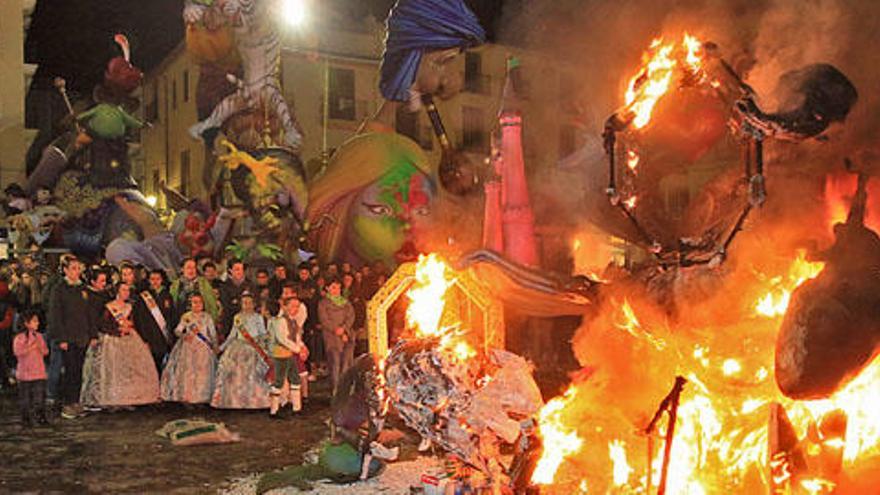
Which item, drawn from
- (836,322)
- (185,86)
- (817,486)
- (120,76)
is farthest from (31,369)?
(185,86)

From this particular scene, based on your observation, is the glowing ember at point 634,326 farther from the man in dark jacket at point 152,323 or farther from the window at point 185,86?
the window at point 185,86

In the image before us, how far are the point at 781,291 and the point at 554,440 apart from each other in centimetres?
191

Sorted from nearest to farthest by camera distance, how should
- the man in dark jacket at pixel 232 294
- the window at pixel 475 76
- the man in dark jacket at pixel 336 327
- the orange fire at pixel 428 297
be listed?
1. the orange fire at pixel 428 297
2. the man in dark jacket at pixel 336 327
3. the man in dark jacket at pixel 232 294
4. the window at pixel 475 76

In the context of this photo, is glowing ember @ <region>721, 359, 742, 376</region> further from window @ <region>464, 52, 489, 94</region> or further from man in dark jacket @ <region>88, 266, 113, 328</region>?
window @ <region>464, 52, 489, 94</region>

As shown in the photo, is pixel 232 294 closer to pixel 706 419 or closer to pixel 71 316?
pixel 71 316

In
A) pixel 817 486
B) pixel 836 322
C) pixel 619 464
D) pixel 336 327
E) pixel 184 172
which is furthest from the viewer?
pixel 184 172

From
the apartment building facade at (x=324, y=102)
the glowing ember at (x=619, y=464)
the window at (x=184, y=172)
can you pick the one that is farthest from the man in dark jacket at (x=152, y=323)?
the window at (x=184, y=172)

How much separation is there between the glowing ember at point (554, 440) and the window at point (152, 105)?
3352 centimetres

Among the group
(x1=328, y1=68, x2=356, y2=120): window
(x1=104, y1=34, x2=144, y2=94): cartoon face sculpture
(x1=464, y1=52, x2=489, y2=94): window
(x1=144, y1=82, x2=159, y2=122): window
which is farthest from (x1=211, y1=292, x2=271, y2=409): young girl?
(x1=144, y1=82, x2=159, y2=122): window

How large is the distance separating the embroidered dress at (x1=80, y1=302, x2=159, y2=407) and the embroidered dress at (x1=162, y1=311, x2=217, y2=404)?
50 cm

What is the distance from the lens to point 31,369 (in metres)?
10.3

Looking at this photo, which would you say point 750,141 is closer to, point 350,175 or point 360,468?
point 360,468

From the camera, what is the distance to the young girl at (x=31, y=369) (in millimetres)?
10224

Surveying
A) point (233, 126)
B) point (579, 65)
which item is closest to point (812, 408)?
point (579, 65)
